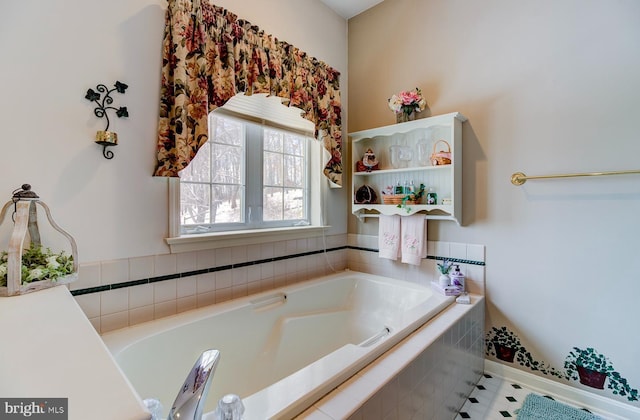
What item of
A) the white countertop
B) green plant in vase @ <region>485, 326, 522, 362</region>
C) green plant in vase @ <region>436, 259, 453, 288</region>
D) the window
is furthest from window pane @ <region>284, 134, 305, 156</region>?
green plant in vase @ <region>485, 326, 522, 362</region>

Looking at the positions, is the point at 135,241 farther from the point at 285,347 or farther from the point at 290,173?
the point at 290,173

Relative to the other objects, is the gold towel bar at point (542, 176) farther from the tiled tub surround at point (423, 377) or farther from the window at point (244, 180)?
the window at point (244, 180)

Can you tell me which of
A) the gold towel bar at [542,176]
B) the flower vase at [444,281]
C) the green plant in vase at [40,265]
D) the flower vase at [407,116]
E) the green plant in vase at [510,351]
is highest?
the flower vase at [407,116]

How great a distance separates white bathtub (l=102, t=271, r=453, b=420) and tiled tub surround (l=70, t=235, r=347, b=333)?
8cm

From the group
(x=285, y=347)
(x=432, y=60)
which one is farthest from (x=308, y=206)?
(x=432, y=60)

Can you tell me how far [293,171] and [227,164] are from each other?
0.62 metres

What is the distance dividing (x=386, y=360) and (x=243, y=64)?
5.87 feet

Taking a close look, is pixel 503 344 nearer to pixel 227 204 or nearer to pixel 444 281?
pixel 444 281

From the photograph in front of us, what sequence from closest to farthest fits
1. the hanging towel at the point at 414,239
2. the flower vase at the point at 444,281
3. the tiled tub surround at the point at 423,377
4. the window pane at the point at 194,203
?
1. the tiled tub surround at the point at 423,377
2. the window pane at the point at 194,203
3. the flower vase at the point at 444,281
4. the hanging towel at the point at 414,239

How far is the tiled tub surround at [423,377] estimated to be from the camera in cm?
99

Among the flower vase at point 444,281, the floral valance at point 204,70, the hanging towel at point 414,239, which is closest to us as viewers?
the floral valance at point 204,70

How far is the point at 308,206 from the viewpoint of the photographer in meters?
2.55

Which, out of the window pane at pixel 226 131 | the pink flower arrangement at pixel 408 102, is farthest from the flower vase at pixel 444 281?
the window pane at pixel 226 131

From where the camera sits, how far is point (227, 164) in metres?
1.96
